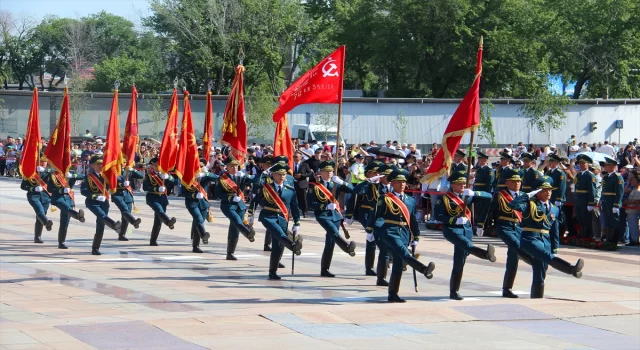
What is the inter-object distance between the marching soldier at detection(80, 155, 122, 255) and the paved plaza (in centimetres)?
49

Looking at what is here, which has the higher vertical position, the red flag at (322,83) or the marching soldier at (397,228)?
the red flag at (322,83)

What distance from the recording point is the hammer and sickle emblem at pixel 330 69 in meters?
17.4

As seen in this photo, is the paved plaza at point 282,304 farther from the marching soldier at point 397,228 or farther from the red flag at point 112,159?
the red flag at point 112,159

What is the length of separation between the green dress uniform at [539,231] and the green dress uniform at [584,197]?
281 inches

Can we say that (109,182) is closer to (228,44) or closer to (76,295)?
(76,295)

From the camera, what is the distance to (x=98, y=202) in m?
18.7

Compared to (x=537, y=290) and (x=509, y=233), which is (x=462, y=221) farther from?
(x=537, y=290)

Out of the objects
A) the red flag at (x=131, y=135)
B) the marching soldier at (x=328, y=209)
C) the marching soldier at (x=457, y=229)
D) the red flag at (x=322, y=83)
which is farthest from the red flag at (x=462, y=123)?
the red flag at (x=131, y=135)

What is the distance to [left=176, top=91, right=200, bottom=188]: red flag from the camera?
19.6 meters

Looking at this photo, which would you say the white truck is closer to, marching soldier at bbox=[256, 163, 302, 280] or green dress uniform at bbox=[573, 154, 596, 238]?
green dress uniform at bbox=[573, 154, 596, 238]

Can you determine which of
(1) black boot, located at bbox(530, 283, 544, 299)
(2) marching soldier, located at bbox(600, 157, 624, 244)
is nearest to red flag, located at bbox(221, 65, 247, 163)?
(1) black boot, located at bbox(530, 283, 544, 299)

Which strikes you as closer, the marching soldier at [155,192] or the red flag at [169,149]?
the marching soldier at [155,192]

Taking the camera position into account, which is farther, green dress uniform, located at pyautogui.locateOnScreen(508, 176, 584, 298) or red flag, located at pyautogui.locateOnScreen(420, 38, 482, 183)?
red flag, located at pyautogui.locateOnScreen(420, 38, 482, 183)

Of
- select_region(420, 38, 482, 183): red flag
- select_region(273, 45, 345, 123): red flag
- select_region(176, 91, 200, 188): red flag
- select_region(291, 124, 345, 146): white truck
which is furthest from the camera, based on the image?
select_region(291, 124, 345, 146): white truck
